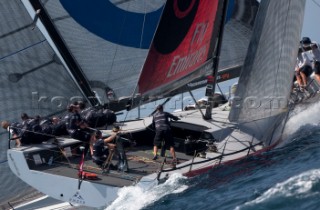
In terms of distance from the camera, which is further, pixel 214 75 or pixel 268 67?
pixel 214 75

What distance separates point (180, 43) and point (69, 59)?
12.0 feet

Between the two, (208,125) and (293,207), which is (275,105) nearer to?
(208,125)

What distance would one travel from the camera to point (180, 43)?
14.4 m

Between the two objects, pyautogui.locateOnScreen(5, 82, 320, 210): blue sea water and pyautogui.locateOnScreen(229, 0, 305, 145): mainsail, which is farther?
pyautogui.locateOnScreen(229, 0, 305, 145): mainsail

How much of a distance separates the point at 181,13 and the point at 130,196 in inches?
144

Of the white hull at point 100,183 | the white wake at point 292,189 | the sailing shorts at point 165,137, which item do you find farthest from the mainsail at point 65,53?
the white wake at point 292,189

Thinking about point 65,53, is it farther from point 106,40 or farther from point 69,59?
point 106,40

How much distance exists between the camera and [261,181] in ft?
41.3

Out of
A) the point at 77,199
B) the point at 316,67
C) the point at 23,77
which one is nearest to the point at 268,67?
the point at 316,67

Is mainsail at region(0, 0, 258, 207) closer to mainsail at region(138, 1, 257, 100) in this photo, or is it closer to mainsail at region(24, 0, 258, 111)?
mainsail at region(24, 0, 258, 111)

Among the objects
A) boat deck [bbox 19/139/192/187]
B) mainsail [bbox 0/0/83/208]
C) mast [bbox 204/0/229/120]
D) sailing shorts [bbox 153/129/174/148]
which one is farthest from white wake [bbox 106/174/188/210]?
mainsail [bbox 0/0/83/208]

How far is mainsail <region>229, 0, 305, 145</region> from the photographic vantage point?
563 inches

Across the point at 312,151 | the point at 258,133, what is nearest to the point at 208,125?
the point at 258,133

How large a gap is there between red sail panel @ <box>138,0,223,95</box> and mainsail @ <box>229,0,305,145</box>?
0.81 m
